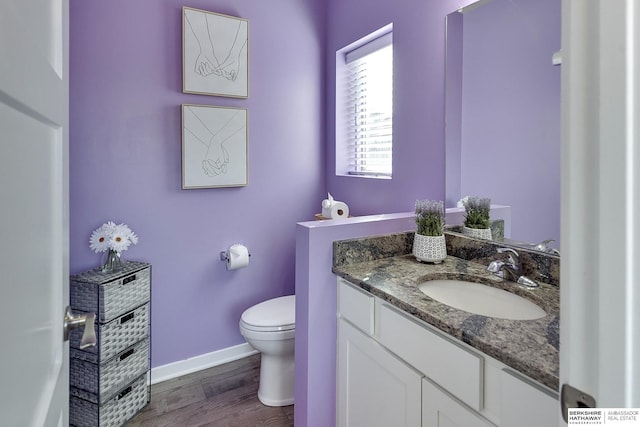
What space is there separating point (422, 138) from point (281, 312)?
4.10 feet

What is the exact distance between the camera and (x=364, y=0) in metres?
2.20

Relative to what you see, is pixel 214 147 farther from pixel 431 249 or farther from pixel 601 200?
pixel 601 200

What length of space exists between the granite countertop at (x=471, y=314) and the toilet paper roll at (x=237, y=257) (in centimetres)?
95

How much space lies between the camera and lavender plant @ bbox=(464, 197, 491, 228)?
154 cm

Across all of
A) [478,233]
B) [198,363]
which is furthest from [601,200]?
[198,363]

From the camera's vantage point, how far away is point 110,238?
6.03ft

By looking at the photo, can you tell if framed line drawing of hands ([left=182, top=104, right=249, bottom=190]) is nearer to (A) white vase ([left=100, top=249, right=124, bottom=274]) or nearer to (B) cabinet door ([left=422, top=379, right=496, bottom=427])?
(A) white vase ([left=100, top=249, right=124, bottom=274])

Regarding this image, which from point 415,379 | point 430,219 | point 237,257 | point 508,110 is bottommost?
point 415,379

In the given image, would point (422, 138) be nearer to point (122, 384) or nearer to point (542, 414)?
point (542, 414)

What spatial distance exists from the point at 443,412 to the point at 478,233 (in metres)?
0.84

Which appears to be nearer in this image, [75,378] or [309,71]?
[75,378]

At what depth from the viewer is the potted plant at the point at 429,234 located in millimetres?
1479

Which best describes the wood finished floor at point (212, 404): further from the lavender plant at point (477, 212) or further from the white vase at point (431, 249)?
the lavender plant at point (477, 212)
